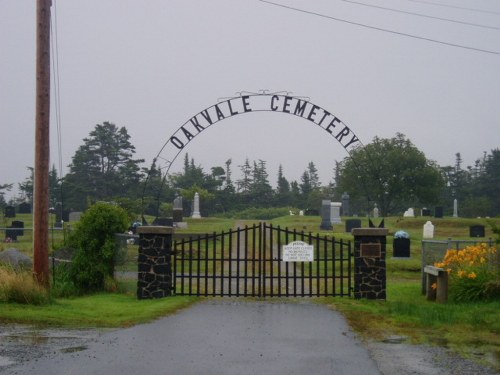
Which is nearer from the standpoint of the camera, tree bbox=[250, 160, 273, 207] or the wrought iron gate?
the wrought iron gate

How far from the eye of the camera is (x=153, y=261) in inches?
628

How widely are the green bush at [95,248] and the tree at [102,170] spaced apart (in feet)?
184

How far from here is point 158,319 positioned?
41.0 feet

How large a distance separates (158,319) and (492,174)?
82397 millimetres

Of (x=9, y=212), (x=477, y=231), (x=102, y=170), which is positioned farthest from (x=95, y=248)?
(x=102, y=170)

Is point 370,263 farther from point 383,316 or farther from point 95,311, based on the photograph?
point 95,311

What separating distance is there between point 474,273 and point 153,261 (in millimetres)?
6893

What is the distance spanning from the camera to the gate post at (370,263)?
1590cm

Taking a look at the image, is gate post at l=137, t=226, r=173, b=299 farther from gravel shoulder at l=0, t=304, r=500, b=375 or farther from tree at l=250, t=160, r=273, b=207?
tree at l=250, t=160, r=273, b=207

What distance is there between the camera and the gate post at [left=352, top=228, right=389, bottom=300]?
626 inches

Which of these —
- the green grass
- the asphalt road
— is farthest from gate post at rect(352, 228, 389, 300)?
the green grass

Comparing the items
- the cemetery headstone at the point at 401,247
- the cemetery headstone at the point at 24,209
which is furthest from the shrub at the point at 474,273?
the cemetery headstone at the point at 24,209

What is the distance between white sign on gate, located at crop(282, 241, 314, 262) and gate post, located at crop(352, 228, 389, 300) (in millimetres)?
1172

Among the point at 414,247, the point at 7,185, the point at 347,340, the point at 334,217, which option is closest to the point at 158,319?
the point at 347,340
